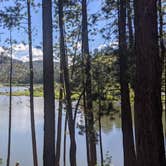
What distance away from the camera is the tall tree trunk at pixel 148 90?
456 centimetres

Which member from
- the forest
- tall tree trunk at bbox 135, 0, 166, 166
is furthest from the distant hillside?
tall tree trunk at bbox 135, 0, 166, 166

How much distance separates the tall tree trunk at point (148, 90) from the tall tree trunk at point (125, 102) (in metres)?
4.88

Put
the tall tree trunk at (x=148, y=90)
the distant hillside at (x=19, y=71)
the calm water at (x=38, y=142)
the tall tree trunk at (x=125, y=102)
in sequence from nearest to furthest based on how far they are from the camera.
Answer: the tall tree trunk at (x=148, y=90) < the tall tree trunk at (x=125, y=102) < the distant hillside at (x=19, y=71) < the calm water at (x=38, y=142)

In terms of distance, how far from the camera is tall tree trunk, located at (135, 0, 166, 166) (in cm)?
456

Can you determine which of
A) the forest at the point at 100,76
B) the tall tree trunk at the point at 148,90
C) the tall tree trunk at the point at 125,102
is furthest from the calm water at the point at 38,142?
the tall tree trunk at the point at 148,90

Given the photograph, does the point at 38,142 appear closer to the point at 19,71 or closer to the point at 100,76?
the point at 19,71

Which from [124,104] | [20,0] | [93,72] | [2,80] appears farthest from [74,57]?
[2,80]

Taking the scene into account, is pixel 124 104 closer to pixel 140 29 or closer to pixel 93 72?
pixel 93 72

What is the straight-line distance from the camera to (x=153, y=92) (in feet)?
15.1

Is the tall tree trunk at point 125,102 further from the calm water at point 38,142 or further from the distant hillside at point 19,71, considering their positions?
the calm water at point 38,142

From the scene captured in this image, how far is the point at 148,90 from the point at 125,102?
16.7ft

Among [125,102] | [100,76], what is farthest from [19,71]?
[125,102]

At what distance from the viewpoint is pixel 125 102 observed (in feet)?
31.7

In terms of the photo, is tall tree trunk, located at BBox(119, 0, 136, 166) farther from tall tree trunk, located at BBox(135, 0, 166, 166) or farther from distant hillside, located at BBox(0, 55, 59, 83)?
distant hillside, located at BBox(0, 55, 59, 83)
